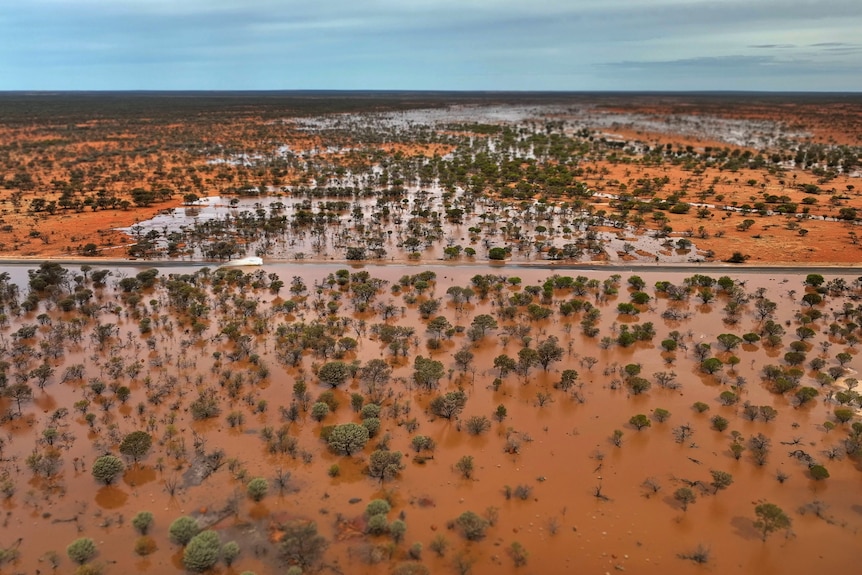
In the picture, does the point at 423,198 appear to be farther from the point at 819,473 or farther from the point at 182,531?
the point at 182,531

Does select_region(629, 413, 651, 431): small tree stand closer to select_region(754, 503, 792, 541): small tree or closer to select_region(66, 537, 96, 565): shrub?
select_region(754, 503, 792, 541): small tree

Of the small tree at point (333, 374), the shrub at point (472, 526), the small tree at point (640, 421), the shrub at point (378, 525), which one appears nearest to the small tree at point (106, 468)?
the small tree at point (333, 374)

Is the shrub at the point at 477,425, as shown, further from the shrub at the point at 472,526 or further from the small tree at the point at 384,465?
the shrub at the point at 472,526

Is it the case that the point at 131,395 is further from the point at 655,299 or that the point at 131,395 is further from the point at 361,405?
the point at 655,299

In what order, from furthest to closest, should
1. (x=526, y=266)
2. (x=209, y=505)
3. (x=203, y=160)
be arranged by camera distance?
(x=203, y=160) → (x=526, y=266) → (x=209, y=505)

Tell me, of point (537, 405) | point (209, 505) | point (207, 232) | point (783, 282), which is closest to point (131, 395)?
point (209, 505)

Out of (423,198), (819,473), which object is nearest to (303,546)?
(819,473)
